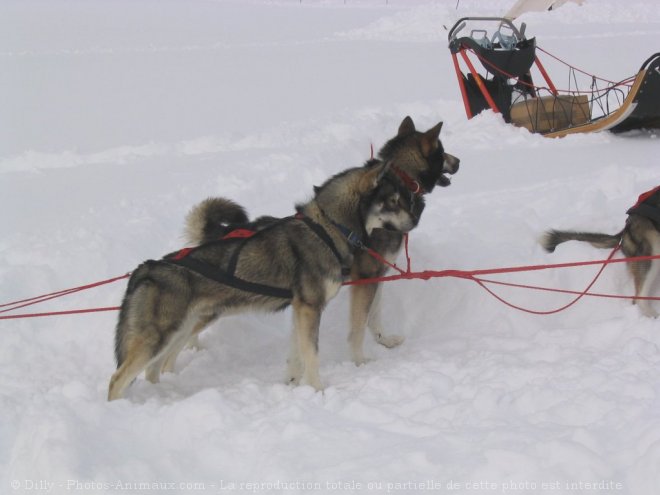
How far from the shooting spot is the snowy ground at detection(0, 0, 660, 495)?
2176 millimetres

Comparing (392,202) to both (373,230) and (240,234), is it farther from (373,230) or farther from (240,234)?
(240,234)

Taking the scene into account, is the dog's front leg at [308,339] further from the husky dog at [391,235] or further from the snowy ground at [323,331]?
the husky dog at [391,235]

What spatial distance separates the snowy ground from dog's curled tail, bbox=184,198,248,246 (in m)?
0.67

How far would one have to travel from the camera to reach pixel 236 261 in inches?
121

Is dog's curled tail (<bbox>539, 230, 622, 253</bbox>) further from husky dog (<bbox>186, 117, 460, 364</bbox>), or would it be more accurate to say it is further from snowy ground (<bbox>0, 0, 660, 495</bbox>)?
husky dog (<bbox>186, 117, 460, 364</bbox>)

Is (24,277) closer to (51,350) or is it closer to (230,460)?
(51,350)

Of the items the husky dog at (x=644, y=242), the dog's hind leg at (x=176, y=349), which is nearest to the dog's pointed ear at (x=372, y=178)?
the dog's hind leg at (x=176, y=349)

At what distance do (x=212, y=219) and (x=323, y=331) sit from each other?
1.06m

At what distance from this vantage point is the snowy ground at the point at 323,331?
2176 millimetres

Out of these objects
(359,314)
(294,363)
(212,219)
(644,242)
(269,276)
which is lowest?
(294,363)

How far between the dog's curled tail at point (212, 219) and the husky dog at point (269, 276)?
0.39m

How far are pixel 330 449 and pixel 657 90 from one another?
20.0 ft

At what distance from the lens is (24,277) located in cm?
418

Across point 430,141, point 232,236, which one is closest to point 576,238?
point 430,141
